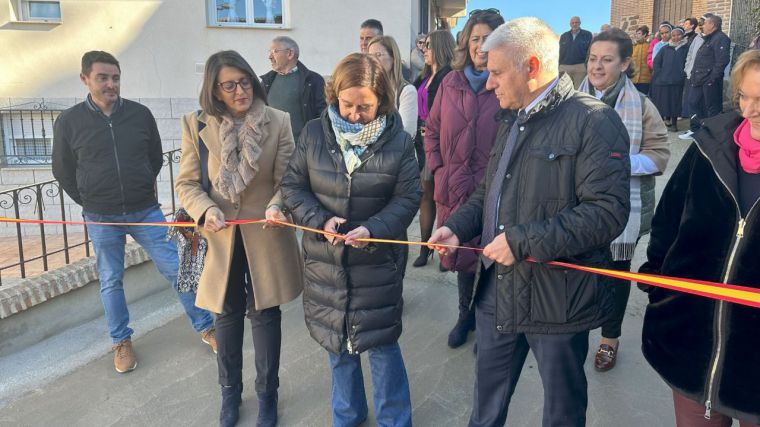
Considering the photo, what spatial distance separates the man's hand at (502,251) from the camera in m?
2.11

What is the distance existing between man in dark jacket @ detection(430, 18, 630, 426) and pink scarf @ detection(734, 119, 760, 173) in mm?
357

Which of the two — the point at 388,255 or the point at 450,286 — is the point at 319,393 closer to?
the point at 388,255

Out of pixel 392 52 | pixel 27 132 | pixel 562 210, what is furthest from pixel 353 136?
pixel 27 132

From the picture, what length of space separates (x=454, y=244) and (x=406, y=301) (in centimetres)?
239

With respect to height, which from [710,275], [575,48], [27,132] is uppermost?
[575,48]

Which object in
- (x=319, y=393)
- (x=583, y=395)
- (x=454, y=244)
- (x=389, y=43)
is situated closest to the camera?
(x=583, y=395)

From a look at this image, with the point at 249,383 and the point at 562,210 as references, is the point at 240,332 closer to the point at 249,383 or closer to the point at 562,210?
the point at 249,383

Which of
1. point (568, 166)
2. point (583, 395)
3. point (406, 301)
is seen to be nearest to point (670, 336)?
point (583, 395)

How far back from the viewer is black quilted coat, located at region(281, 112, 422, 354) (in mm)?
2656

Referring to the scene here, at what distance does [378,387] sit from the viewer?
286 cm

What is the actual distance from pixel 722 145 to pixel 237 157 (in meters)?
2.17

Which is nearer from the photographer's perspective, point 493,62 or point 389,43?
point 493,62

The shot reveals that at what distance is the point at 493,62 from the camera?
2.20 metres

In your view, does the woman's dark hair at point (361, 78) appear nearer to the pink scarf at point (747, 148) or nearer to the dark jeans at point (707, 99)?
the pink scarf at point (747, 148)
